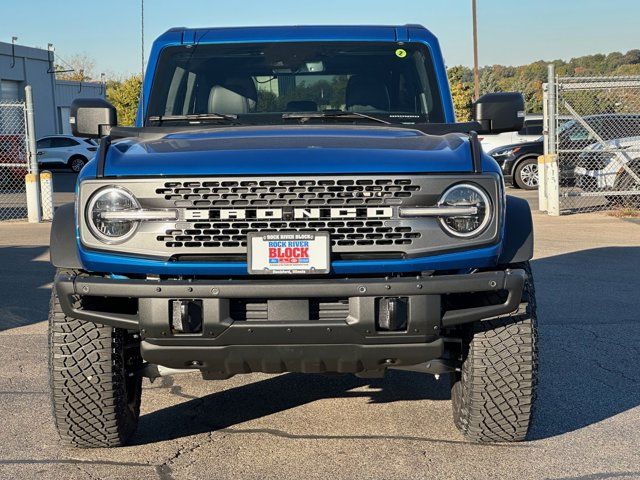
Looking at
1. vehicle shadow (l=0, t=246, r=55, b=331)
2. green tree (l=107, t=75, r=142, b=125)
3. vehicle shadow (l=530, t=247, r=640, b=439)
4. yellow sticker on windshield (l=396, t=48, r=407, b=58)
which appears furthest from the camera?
green tree (l=107, t=75, r=142, b=125)

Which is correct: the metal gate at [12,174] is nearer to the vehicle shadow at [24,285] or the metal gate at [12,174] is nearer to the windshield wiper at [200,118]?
the vehicle shadow at [24,285]

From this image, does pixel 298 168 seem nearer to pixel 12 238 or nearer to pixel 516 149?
pixel 12 238

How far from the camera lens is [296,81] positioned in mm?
6488

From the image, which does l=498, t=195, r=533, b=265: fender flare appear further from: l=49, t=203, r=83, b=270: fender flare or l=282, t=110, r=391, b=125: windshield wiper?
l=49, t=203, r=83, b=270: fender flare

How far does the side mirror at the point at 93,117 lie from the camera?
6.12 m

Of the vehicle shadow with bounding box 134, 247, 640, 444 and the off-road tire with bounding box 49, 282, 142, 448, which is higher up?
the off-road tire with bounding box 49, 282, 142, 448

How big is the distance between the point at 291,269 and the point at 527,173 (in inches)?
777

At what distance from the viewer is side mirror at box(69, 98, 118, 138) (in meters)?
6.12

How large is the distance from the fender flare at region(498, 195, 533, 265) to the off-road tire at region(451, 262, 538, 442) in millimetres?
142

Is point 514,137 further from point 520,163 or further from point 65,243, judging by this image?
point 65,243

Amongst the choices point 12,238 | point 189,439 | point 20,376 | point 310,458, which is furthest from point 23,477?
point 12,238

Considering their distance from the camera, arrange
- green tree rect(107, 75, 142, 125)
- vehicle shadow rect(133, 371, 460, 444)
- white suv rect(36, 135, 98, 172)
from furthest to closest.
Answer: white suv rect(36, 135, 98, 172), green tree rect(107, 75, 142, 125), vehicle shadow rect(133, 371, 460, 444)

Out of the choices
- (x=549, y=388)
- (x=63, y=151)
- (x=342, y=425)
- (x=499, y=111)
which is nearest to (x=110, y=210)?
(x=342, y=425)

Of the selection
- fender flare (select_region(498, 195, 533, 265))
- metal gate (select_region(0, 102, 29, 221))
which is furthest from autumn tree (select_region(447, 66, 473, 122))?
fender flare (select_region(498, 195, 533, 265))
